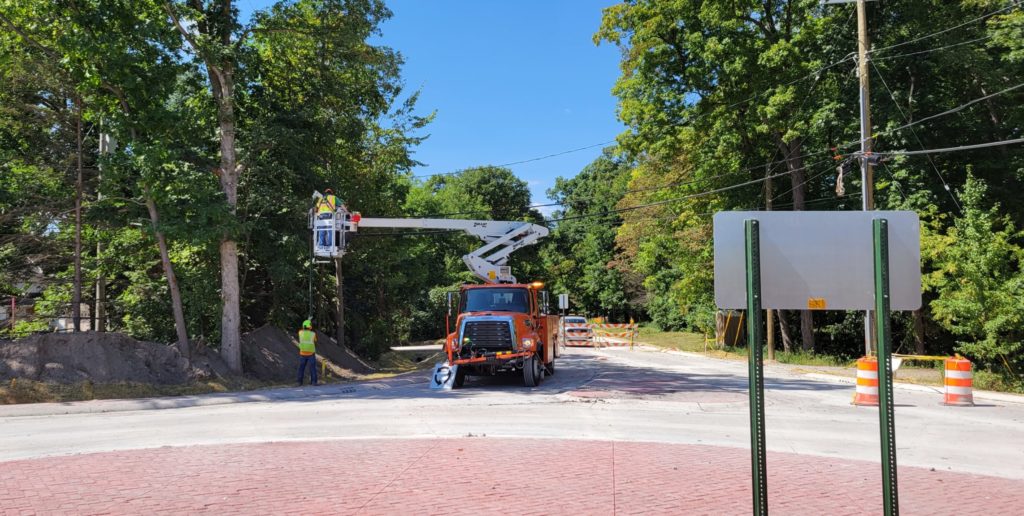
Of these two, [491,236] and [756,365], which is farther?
[491,236]

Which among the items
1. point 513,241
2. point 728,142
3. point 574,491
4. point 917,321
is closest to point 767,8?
point 728,142

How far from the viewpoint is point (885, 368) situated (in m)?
3.88

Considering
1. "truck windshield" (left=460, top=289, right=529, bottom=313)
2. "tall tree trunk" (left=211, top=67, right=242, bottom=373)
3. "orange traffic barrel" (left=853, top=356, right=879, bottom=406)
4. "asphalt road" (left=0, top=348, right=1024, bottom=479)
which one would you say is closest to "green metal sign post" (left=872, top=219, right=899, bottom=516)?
"asphalt road" (left=0, top=348, right=1024, bottom=479)

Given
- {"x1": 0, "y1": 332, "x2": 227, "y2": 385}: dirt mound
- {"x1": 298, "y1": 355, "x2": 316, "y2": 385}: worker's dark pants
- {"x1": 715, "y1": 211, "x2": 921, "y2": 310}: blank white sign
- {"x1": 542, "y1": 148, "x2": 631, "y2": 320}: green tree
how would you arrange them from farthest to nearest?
{"x1": 542, "y1": 148, "x2": 631, "y2": 320}: green tree, {"x1": 298, "y1": 355, "x2": 316, "y2": 385}: worker's dark pants, {"x1": 0, "y1": 332, "x2": 227, "y2": 385}: dirt mound, {"x1": 715, "y1": 211, "x2": 921, "y2": 310}: blank white sign

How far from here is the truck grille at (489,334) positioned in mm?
17219

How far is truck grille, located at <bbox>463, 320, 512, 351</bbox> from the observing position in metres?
17.2

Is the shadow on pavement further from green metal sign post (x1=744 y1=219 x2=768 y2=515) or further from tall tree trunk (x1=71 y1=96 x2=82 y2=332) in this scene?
green metal sign post (x1=744 y1=219 x2=768 y2=515)

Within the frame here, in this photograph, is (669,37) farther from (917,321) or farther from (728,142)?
(917,321)

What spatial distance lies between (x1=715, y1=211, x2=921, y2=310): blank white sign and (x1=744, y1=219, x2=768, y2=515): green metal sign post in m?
0.07

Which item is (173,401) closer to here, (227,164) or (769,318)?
(227,164)

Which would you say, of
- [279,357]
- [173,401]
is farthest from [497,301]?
[279,357]

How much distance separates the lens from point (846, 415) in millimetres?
13031

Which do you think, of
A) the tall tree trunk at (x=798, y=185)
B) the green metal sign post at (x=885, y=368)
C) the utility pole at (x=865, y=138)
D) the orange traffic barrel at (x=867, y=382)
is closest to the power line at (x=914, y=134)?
the utility pole at (x=865, y=138)

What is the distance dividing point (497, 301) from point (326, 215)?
6207mm
